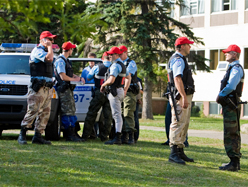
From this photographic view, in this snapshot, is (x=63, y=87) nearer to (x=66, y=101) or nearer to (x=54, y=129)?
(x=66, y=101)

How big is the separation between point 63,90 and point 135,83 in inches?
64.2

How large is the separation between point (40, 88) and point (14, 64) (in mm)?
2055

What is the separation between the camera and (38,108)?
830 centimetres

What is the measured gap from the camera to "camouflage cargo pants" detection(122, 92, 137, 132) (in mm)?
9609

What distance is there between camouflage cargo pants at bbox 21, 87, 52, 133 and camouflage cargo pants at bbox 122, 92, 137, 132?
1826 millimetres

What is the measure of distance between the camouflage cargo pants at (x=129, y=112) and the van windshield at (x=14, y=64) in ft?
7.50

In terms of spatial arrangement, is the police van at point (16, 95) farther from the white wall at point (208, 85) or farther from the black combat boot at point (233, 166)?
the white wall at point (208, 85)

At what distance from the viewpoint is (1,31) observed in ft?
15.1

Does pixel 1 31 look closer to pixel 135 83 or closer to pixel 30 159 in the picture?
pixel 30 159

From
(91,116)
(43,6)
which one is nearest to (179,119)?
(91,116)

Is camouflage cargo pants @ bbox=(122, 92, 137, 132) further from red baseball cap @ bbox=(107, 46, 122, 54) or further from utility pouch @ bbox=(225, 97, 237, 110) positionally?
utility pouch @ bbox=(225, 97, 237, 110)

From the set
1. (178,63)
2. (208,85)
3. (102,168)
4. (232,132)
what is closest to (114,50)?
(178,63)

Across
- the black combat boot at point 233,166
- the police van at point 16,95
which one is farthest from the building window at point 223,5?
the black combat boot at point 233,166

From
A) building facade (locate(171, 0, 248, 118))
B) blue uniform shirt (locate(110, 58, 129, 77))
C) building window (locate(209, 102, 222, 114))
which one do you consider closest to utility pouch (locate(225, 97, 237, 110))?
blue uniform shirt (locate(110, 58, 129, 77))
